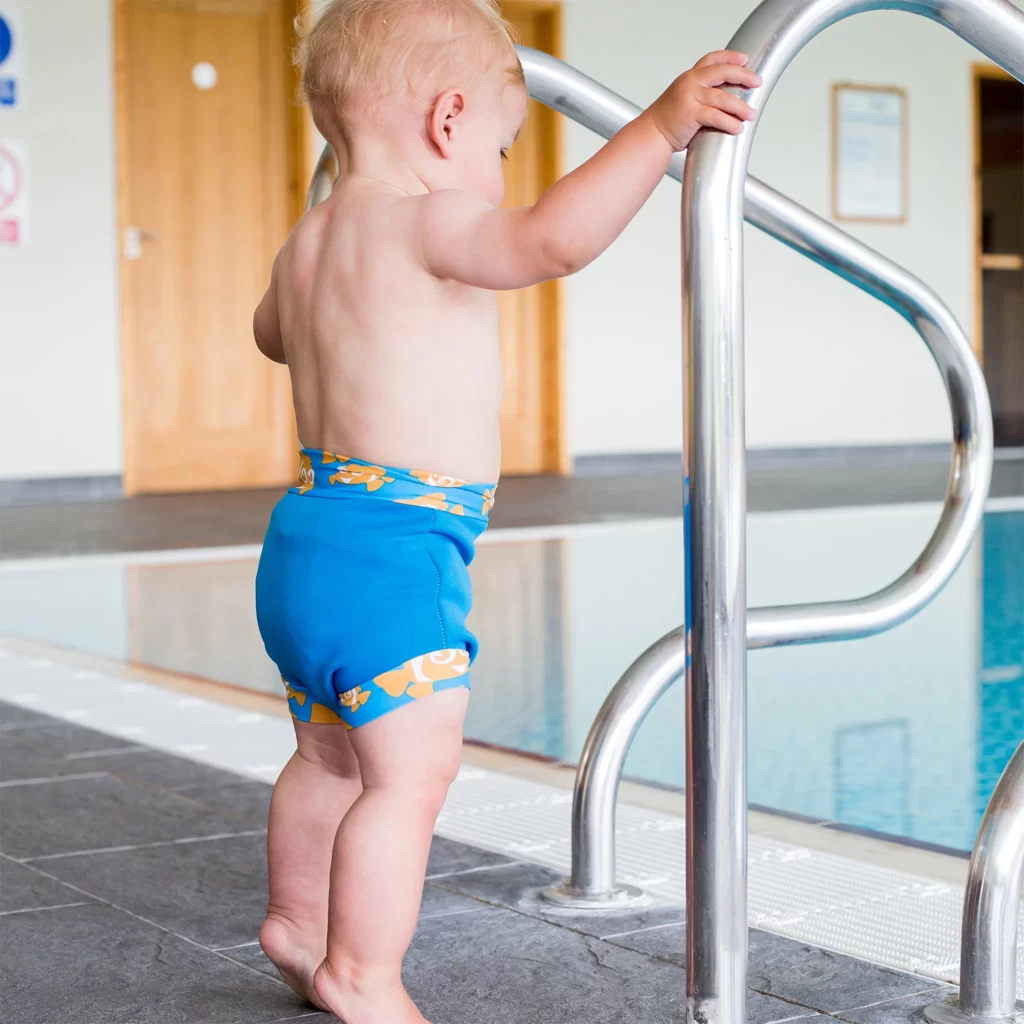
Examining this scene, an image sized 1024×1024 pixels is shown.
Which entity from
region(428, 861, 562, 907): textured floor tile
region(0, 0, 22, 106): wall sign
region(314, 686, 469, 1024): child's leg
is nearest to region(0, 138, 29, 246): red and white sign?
region(0, 0, 22, 106): wall sign

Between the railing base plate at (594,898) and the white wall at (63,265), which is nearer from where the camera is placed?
the railing base plate at (594,898)

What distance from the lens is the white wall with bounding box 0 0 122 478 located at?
632 centimetres

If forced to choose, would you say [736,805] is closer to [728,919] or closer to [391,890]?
[728,919]

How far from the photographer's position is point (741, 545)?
34.9 inches

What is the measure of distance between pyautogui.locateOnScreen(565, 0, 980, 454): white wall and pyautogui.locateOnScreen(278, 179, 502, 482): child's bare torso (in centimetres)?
628

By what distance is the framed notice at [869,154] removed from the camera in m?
8.11

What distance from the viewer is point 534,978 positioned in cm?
113

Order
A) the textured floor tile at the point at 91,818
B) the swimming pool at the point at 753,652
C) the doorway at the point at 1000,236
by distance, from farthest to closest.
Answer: the doorway at the point at 1000,236
the swimming pool at the point at 753,652
the textured floor tile at the point at 91,818

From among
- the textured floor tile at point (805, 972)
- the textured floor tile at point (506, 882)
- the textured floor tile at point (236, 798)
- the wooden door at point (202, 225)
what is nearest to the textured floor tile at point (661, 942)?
the textured floor tile at point (805, 972)

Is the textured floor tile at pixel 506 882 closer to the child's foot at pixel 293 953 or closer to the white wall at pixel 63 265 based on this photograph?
the child's foot at pixel 293 953

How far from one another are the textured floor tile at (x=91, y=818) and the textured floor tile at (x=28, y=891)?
2.3 inches

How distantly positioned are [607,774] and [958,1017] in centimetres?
36

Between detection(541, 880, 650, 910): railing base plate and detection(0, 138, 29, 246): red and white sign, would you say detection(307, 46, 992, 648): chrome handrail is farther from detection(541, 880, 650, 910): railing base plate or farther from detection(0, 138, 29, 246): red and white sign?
detection(0, 138, 29, 246): red and white sign

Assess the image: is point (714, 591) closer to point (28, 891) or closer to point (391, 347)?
point (391, 347)
